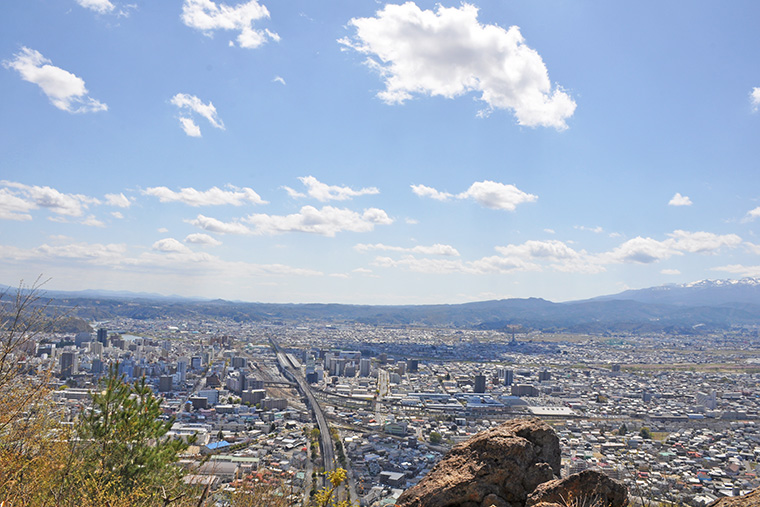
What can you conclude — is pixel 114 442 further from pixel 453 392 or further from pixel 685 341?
pixel 685 341

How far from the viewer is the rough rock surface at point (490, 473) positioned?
156 inches

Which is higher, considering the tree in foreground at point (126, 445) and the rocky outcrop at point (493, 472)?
the rocky outcrop at point (493, 472)

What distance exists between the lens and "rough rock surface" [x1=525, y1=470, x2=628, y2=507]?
137 inches

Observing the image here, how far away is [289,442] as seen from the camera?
22.2 m

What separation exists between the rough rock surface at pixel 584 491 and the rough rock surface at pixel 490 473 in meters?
0.46

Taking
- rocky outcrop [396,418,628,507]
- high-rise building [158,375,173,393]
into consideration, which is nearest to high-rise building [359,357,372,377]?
high-rise building [158,375,173,393]

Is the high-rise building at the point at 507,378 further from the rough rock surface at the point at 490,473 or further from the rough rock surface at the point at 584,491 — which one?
the rough rock surface at the point at 584,491

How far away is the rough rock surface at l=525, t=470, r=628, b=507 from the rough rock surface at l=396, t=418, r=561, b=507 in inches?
18.1

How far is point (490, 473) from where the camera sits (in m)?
4.06

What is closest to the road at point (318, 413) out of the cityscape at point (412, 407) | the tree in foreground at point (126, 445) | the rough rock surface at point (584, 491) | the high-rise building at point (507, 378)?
the cityscape at point (412, 407)

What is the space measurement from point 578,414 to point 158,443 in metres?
28.9

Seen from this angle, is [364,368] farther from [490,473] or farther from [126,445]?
[490,473]

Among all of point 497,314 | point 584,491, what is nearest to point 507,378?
point 584,491

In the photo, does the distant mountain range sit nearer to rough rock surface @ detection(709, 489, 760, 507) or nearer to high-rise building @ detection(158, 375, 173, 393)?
high-rise building @ detection(158, 375, 173, 393)
